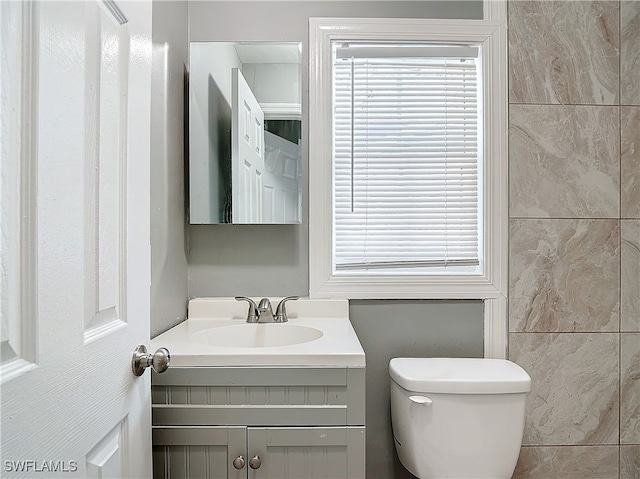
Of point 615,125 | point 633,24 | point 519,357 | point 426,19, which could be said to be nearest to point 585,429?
point 519,357

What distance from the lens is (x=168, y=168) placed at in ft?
5.01

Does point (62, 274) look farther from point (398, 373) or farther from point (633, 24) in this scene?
point (633, 24)

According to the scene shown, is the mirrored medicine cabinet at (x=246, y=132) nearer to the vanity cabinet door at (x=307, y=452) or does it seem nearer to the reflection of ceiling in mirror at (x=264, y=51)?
the reflection of ceiling in mirror at (x=264, y=51)

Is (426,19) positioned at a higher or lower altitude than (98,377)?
higher

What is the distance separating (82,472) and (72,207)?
0.35m

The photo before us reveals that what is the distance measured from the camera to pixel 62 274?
59cm

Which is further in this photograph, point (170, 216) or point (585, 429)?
point (585, 429)

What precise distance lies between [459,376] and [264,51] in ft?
4.20

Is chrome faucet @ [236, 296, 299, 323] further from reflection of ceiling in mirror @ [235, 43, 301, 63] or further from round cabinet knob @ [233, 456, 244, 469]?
reflection of ceiling in mirror @ [235, 43, 301, 63]

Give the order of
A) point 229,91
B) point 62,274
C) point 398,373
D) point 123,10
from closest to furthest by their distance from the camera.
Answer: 1. point 62,274
2. point 123,10
3. point 398,373
4. point 229,91

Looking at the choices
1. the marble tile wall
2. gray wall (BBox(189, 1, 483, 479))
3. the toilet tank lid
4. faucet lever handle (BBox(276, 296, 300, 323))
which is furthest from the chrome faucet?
the marble tile wall

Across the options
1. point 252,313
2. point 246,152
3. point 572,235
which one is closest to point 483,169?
point 572,235

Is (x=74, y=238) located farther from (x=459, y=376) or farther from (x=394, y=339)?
(x=394, y=339)

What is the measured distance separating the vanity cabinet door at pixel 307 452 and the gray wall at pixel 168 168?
46 cm
